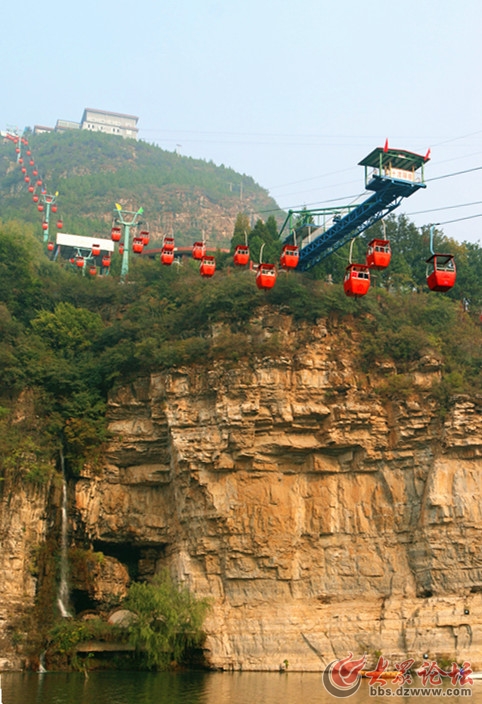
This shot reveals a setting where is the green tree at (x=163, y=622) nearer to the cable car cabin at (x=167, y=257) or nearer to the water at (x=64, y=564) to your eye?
the water at (x=64, y=564)

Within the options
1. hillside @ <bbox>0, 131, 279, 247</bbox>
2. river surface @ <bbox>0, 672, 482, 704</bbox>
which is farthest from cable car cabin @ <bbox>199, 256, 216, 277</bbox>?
hillside @ <bbox>0, 131, 279, 247</bbox>

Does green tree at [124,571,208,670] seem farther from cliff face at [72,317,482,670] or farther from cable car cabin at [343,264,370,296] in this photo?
cable car cabin at [343,264,370,296]

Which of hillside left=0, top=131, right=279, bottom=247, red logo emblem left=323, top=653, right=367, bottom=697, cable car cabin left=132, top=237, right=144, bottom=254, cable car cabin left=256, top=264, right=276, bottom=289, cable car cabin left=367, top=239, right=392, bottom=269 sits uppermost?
hillside left=0, top=131, right=279, bottom=247

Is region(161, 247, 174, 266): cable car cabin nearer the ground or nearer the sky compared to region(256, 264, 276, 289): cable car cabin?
nearer the sky

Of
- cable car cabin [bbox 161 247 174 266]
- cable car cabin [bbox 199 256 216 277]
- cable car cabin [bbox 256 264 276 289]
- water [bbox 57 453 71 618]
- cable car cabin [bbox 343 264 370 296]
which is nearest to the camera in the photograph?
cable car cabin [bbox 343 264 370 296]

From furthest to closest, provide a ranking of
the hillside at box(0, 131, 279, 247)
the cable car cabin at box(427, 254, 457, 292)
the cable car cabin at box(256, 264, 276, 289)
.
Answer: the hillside at box(0, 131, 279, 247) < the cable car cabin at box(256, 264, 276, 289) < the cable car cabin at box(427, 254, 457, 292)

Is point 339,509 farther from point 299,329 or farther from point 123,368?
point 123,368

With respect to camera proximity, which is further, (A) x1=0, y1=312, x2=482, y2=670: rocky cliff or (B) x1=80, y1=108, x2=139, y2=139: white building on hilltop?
(B) x1=80, y1=108, x2=139, y2=139: white building on hilltop

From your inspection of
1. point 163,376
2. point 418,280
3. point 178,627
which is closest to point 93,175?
point 418,280
